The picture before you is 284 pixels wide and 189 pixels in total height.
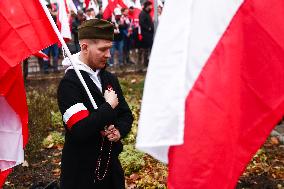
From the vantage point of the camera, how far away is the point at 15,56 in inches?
136

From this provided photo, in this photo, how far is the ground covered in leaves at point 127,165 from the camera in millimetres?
6381

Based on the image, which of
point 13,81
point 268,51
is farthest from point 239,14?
point 13,81

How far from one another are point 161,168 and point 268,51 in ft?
13.7

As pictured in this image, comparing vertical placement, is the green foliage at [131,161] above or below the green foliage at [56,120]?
above

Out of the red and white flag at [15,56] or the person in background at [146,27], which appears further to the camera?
the person in background at [146,27]

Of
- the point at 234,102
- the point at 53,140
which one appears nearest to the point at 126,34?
the point at 53,140

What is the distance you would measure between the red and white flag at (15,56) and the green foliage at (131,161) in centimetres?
290

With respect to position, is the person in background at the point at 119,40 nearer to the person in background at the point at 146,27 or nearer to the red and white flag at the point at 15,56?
the person in background at the point at 146,27

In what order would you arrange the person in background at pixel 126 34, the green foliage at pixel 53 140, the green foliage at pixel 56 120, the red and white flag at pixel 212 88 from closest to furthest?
1. the red and white flag at pixel 212 88
2. the green foliage at pixel 53 140
3. the green foliage at pixel 56 120
4. the person in background at pixel 126 34

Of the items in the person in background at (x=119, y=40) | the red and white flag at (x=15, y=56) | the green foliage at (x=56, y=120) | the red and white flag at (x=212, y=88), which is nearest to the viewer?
the red and white flag at (x=212, y=88)

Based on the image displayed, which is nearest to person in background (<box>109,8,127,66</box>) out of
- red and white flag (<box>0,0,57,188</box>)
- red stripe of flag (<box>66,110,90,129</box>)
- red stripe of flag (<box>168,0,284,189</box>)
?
red and white flag (<box>0,0,57,188</box>)

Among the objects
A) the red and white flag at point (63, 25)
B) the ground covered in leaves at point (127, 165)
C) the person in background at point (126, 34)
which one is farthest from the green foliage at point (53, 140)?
the person in background at point (126, 34)

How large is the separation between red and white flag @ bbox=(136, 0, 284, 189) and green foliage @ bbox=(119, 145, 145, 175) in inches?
155

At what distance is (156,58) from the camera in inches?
111
